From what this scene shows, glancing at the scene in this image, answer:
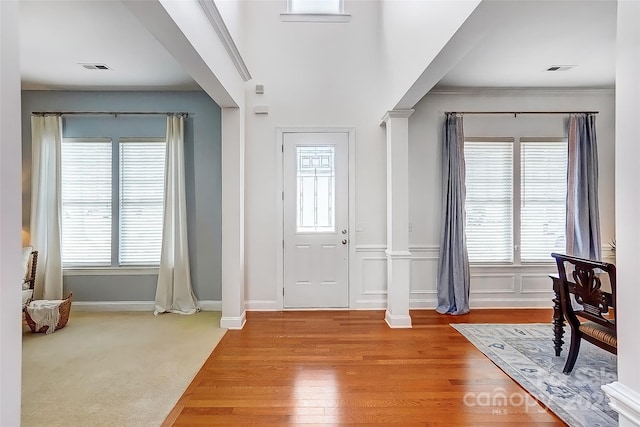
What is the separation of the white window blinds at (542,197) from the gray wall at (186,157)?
404cm

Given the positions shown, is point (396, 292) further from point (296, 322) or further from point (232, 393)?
point (232, 393)

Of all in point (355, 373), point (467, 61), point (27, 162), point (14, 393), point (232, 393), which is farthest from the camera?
point (27, 162)

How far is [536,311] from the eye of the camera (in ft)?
15.1

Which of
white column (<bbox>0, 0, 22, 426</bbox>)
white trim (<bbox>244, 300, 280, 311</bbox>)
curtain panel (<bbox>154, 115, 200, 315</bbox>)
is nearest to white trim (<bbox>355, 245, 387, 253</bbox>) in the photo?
white trim (<bbox>244, 300, 280, 311</bbox>)

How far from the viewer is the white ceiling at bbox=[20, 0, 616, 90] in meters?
2.80

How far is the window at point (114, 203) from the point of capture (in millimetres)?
4660

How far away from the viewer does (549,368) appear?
2.92 metres

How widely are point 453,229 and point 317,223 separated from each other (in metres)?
1.73

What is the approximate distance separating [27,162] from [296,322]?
12.9 feet

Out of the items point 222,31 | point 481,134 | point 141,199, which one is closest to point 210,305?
point 141,199

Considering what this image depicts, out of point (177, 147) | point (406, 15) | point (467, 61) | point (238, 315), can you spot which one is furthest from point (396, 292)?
point (177, 147)

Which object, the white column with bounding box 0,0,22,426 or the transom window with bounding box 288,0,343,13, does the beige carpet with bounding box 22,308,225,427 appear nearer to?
the white column with bounding box 0,0,22,426

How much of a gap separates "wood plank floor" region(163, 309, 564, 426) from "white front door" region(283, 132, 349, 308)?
0.67 m

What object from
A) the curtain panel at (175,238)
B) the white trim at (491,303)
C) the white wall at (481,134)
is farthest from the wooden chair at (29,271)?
the white trim at (491,303)
